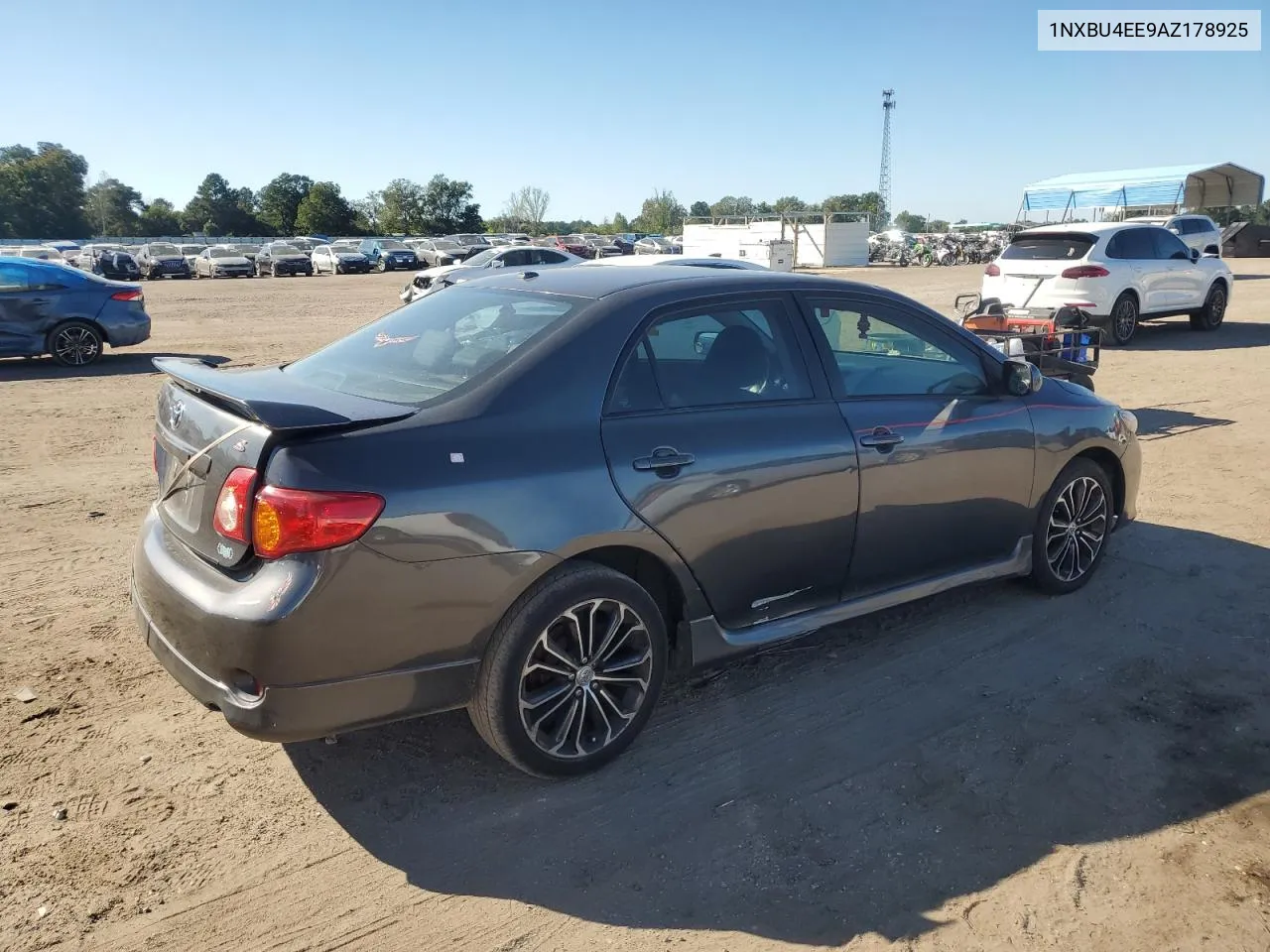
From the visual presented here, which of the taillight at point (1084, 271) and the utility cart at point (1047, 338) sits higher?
the taillight at point (1084, 271)

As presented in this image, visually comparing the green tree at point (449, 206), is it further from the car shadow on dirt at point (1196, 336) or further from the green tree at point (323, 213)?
the car shadow on dirt at point (1196, 336)

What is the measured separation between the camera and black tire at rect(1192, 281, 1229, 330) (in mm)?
16281

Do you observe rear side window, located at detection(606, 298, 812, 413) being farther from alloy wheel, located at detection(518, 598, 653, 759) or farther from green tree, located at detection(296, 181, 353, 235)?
green tree, located at detection(296, 181, 353, 235)

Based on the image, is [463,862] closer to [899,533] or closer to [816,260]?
[899,533]

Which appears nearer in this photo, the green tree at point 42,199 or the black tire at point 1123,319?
the black tire at point 1123,319

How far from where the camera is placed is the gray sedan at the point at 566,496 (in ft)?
9.45

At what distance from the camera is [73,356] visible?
13.3 meters

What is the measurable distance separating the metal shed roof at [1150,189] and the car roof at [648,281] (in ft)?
133

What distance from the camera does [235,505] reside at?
2.92m

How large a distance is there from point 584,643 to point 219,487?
126cm

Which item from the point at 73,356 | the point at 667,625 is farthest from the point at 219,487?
the point at 73,356

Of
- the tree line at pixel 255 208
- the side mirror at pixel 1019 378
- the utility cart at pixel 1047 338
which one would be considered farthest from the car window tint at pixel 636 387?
the tree line at pixel 255 208

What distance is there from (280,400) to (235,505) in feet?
1.31

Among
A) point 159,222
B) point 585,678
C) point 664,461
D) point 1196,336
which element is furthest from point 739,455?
point 159,222
